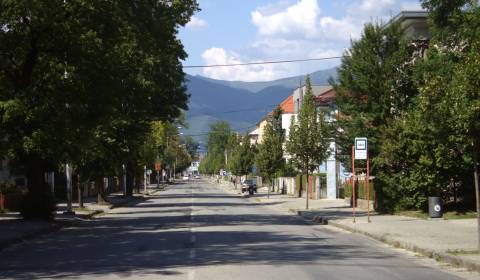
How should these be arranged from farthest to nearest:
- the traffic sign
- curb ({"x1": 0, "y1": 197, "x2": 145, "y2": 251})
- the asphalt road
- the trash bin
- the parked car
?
the parked car → the trash bin → the traffic sign → curb ({"x1": 0, "y1": 197, "x2": 145, "y2": 251}) → the asphalt road

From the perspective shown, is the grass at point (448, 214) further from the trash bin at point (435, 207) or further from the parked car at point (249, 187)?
the parked car at point (249, 187)

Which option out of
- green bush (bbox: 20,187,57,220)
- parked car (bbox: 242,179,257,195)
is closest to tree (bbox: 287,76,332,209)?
green bush (bbox: 20,187,57,220)

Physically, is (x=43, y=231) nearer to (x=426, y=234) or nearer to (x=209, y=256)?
(x=209, y=256)

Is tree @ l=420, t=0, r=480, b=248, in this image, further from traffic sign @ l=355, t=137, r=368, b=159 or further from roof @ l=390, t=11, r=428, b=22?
roof @ l=390, t=11, r=428, b=22

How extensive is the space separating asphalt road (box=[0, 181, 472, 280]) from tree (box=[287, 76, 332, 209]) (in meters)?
13.6

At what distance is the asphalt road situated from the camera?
13500 millimetres

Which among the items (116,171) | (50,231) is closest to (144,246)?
(50,231)

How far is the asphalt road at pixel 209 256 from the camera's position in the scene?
44.3ft

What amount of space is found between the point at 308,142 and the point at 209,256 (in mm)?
23217

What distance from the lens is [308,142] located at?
38938 mm

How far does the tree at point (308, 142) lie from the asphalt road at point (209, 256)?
44.7 feet

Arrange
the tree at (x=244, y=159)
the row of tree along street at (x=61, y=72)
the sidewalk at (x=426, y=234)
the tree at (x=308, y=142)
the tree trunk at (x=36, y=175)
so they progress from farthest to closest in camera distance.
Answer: the tree at (x=244, y=159), the tree at (x=308, y=142), the tree trunk at (x=36, y=175), the row of tree along street at (x=61, y=72), the sidewalk at (x=426, y=234)

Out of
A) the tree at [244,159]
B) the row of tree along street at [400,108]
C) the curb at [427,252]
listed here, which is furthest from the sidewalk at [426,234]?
the tree at [244,159]

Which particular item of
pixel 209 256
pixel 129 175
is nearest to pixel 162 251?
pixel 209 256
